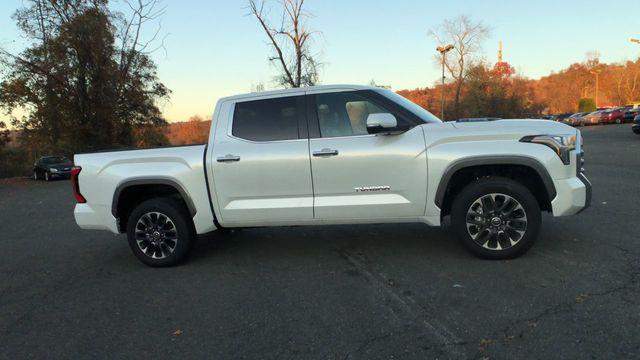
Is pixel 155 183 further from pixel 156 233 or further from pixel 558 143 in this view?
pixel 558 143

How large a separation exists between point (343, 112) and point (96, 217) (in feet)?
9.98

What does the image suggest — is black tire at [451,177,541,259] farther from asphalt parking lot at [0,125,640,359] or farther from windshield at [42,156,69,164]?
windshield at [42,156,69,164]

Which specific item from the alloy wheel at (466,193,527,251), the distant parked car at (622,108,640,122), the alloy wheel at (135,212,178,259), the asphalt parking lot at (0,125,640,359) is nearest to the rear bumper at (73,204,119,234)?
the alloy wheel at (135,212,178,259)

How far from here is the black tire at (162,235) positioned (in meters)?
5.12

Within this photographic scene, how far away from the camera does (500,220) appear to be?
4555 millimetres

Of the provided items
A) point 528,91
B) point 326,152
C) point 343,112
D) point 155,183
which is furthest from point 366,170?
point 528,91

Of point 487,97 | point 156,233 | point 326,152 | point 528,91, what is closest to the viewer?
point 326,152

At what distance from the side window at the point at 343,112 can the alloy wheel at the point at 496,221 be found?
1.35m

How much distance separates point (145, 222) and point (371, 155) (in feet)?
8.68

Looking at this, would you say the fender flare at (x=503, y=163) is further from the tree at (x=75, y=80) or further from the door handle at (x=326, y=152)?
the tree at (x=75, y=80)

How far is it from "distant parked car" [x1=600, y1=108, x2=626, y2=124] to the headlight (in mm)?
50212

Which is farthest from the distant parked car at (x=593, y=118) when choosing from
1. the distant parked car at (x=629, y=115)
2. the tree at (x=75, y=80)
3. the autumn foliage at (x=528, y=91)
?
the tree at (x=75, y=80)

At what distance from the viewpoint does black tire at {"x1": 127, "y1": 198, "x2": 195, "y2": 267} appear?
5.12 m

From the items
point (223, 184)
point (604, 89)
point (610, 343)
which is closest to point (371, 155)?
point (223, 184)
